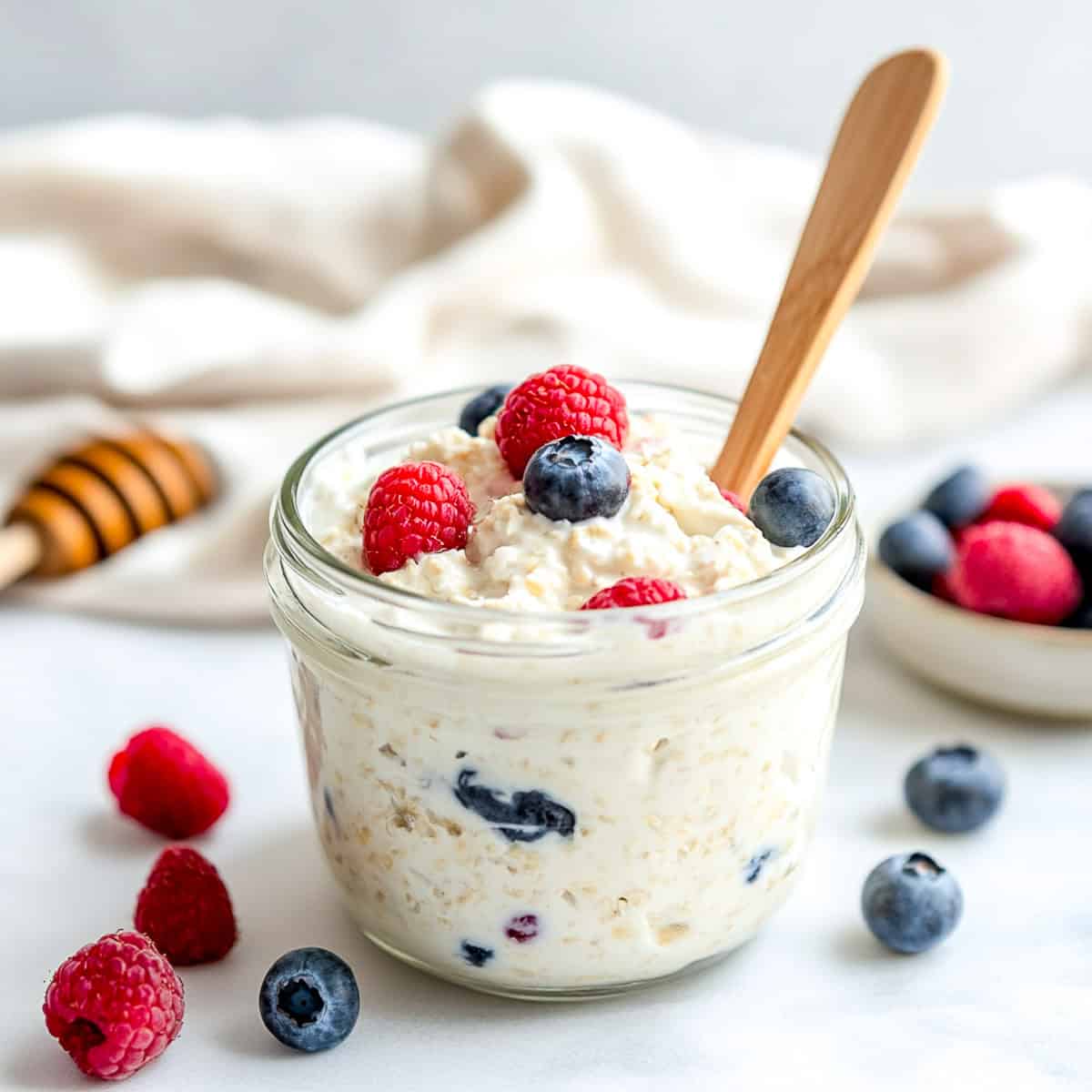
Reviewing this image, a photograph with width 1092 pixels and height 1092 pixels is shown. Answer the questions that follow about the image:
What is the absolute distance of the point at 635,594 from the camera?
1.16m

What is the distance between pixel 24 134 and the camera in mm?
2609

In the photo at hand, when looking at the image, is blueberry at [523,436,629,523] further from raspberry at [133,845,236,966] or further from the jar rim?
raspberry at [133,845,236,966]

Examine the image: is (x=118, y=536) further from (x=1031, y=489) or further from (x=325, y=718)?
(x=1031, y=489)

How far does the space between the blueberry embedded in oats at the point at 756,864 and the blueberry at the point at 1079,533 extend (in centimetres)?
72

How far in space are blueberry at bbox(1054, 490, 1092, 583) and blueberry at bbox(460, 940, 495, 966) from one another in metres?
0.92

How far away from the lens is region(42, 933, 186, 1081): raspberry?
4.00ft

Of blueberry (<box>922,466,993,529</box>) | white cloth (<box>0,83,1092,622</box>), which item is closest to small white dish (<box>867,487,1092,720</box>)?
blueberry (<box>922,466,993,529</box>)

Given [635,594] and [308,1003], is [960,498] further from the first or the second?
[308,1003]

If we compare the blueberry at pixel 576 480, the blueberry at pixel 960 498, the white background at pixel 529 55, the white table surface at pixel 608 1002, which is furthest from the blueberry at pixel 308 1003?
the white background at pixel 529 55

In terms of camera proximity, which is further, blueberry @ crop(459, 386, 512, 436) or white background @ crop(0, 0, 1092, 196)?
white background @ crop(0, 0, 1092, 196)

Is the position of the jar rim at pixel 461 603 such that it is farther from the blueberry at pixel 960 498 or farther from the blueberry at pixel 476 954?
the blueberry at pixel 960 498

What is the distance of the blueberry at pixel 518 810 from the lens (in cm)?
119

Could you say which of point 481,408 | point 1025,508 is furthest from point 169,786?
point 1025,508

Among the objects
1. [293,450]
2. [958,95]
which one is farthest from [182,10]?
[958,95]
